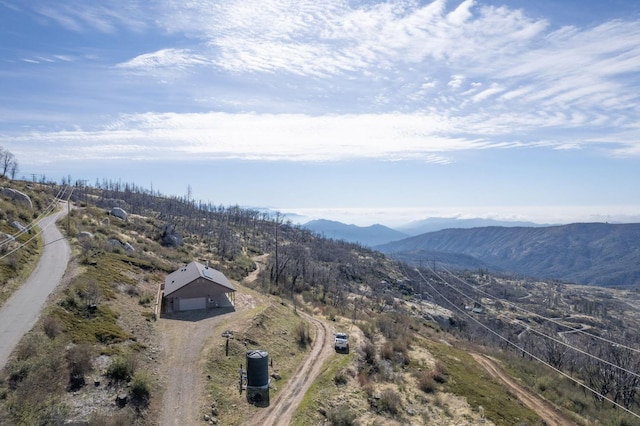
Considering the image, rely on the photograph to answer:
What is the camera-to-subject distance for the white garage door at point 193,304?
180 ft

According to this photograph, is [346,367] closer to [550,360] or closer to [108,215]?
[550,360]

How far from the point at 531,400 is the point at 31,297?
59.0 m

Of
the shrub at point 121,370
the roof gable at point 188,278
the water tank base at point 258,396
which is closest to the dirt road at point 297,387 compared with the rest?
the water tank base at point 258,396

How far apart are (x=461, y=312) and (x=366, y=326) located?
124 meters

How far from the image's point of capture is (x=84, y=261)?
57500mm

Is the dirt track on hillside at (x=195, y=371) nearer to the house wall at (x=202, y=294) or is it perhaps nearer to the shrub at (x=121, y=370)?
the house wall at (x=202, y=294)

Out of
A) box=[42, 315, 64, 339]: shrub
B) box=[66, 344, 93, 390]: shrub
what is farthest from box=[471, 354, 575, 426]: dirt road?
box=[42, 315, 64, 339]: shrub

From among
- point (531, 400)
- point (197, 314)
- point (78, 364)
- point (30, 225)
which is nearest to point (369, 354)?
point (531, 400)

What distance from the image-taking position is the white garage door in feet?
180

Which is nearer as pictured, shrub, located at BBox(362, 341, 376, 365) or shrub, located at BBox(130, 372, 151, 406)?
shrub, located at BBox(130, 372, 151, 406)

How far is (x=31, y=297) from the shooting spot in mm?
42875

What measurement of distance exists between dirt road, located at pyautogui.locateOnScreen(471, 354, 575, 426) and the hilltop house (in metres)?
39.5

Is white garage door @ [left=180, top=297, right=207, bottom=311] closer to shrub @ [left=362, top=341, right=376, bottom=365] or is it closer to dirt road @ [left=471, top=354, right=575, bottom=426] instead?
shrub @ [left=362, top=341, right=376, bottom=365]

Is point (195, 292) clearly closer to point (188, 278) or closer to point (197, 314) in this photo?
point (188, 278)
